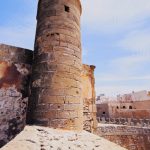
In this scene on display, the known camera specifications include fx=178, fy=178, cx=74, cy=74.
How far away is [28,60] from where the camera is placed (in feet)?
19.1

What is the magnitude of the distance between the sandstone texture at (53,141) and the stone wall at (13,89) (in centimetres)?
115

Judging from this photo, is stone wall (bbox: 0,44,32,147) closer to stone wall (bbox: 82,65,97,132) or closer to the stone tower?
the stone tower

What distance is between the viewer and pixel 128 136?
595 inches

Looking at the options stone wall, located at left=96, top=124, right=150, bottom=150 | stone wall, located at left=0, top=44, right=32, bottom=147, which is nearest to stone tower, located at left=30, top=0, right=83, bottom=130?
stone wall, located at left=0, top=44, right=32, bottom=147

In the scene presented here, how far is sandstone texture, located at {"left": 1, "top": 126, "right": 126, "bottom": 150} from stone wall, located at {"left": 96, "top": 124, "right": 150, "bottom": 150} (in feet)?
33.3

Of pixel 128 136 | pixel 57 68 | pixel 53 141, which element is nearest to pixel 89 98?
pixel 57 68

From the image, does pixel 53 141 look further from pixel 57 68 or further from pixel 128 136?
pixel 128 136

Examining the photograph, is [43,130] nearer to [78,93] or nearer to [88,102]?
[78,93]

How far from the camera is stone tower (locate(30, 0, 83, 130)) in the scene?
454cm

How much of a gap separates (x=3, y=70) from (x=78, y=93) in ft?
7.75

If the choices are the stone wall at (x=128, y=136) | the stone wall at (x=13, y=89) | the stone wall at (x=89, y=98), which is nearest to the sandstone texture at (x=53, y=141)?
the stone wall at (x=13, y=89)

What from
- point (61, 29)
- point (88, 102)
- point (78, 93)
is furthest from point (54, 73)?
point (88, 102)

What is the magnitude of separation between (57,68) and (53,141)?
191cm

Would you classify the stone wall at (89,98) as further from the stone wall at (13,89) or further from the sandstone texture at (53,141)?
the sandstone texture at (53,141)
